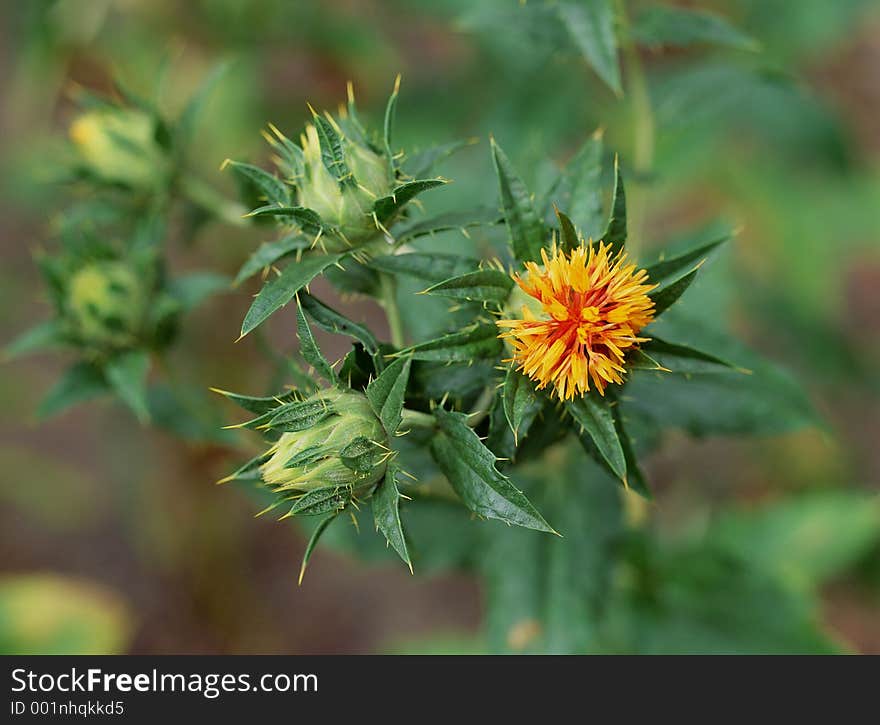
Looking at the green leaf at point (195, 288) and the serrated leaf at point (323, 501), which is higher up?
the green leaf at point (195, 288)

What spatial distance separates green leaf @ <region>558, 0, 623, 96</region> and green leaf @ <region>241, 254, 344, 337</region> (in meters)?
0.71

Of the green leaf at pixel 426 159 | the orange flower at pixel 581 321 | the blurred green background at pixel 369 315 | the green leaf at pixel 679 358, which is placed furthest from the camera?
the blurred green background at pixel 369 315

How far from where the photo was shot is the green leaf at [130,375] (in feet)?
6.48

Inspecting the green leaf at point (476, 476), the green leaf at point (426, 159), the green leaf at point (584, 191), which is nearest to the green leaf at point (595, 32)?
the green leaf at point (584, 191)

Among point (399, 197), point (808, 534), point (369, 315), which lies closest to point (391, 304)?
point (399, 197)

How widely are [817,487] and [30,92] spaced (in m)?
3.54

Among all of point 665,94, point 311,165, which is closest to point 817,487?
point 665,94

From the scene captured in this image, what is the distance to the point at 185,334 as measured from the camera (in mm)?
3508

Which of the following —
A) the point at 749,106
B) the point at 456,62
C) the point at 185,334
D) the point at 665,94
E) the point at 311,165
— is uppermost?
the point at 456,62

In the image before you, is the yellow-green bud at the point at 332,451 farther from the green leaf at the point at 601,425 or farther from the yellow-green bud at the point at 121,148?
the yellow-green bud at the point at 121,148

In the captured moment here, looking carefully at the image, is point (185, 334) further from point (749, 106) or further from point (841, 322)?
point (841, 322)

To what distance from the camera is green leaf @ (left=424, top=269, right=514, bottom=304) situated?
56.8 inches

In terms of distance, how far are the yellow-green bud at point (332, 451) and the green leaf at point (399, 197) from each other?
1.02ft

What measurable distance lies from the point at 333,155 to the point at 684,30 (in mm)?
1021
